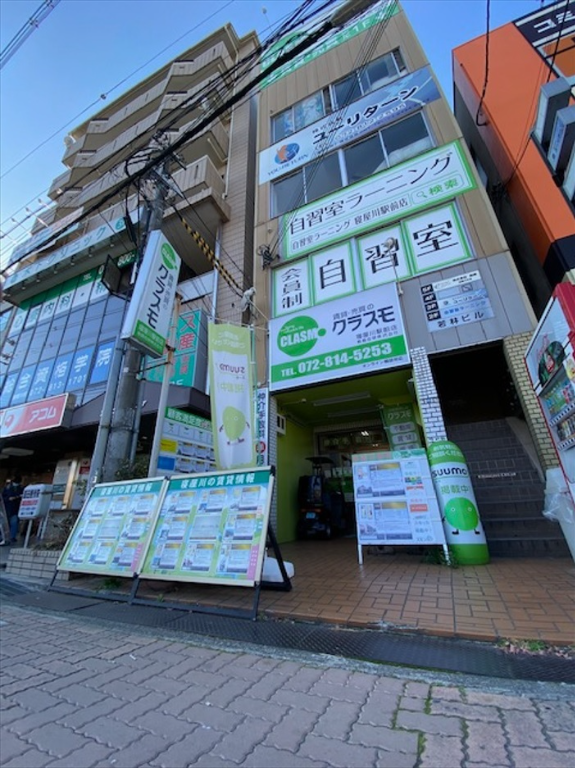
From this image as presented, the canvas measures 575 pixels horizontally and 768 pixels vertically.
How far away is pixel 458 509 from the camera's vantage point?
4.18 meters

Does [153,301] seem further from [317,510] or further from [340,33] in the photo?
[340,33]

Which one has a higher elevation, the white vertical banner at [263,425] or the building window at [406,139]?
the building window at [406,139]

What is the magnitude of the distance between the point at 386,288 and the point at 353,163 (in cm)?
412

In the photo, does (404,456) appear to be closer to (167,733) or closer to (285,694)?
(285,694)

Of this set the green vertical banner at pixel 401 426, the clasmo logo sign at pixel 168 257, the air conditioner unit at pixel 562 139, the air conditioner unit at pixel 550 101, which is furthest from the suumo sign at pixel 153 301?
the air conditioner unit at pixel 550 101

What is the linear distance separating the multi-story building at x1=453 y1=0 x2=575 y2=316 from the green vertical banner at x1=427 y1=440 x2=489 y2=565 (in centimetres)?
383

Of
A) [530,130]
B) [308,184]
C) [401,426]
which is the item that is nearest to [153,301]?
[401,426]

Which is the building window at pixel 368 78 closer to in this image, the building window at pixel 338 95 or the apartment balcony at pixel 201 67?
the building window at pixel 338 95

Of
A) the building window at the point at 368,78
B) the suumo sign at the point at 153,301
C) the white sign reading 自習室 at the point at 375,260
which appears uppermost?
the building window at the point at 368,78

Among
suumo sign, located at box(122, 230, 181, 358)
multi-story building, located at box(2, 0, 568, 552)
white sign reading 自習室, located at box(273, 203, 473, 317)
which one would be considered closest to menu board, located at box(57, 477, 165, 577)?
suumo sign, located at box(122, 230, 181, 358)

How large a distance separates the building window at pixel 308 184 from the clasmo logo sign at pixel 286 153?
2.07 feet

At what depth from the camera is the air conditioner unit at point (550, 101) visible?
5.49 meters

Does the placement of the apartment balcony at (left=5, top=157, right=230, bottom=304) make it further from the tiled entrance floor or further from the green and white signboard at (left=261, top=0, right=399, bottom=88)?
the tiled entrance floor

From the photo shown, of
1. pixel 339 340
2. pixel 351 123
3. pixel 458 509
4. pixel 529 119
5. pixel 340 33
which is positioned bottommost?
pixel 458 509
